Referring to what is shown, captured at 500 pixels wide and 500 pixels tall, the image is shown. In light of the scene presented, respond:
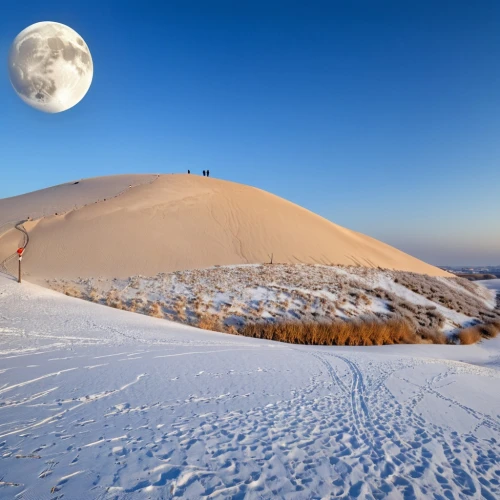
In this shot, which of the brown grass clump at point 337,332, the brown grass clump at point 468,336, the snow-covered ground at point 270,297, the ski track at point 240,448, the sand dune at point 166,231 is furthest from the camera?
the sand dune at point 166,231

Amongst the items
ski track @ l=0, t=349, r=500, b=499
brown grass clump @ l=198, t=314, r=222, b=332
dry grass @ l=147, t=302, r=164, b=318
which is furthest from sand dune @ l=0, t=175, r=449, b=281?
ski track @ l=0, t=349, r=500, b=499

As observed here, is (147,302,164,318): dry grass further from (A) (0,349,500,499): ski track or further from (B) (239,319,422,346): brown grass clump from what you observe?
(A) (0,349,500,499): ski track

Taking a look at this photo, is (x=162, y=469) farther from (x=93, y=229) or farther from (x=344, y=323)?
(x=93, y=229)

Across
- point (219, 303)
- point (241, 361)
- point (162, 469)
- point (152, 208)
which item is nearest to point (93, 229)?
point (152, 208)

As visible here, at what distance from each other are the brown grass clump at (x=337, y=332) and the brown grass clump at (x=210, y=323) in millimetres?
907

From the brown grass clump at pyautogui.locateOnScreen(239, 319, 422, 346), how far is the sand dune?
288 inches

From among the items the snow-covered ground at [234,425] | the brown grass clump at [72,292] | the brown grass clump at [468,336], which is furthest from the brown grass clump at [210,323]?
the brown grass clump at [468,336]

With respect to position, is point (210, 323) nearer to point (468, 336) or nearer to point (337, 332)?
point (337, 332)

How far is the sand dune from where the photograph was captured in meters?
20.1

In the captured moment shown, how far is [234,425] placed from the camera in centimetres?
467

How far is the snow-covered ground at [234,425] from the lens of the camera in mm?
3492

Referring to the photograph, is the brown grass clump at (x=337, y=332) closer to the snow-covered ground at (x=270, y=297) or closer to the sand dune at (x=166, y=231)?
the snow-covered ground at (x=270, y=297)

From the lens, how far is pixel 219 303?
15500mm

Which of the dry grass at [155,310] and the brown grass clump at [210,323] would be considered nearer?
the brown grass clump at [210,323]
